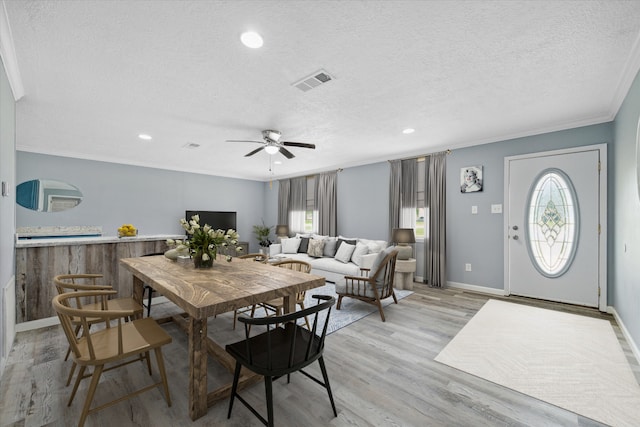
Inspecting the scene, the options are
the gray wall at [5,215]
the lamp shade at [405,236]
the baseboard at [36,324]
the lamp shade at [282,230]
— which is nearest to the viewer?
the gray wall at [5,215]

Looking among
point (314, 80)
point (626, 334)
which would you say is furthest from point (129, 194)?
point (626, 334)

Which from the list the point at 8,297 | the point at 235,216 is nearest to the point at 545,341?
→ the point at 8,297

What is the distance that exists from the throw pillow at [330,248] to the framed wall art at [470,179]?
265cm

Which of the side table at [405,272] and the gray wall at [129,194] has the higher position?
the gray wall at [129,194]

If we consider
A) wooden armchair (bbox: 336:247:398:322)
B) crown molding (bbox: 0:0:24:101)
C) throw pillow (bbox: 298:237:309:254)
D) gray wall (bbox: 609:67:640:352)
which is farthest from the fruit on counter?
gray wall (bbox: 609:67:640:352)

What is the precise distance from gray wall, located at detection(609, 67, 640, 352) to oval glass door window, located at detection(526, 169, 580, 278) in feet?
1.25

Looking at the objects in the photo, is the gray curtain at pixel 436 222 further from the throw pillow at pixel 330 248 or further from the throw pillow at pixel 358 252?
the throw pillow at pixel 330 248

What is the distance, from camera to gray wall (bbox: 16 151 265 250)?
5.21m

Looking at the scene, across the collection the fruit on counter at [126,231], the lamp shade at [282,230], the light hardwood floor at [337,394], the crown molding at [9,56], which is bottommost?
the light hardwood floor at [337,394]

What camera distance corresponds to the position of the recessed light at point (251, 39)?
196 centimetres

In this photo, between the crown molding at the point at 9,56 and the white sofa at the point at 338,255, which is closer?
the crown molding at the point at 9,56

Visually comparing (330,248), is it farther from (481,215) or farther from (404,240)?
(481,215)

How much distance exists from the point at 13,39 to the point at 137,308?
7.38 feet

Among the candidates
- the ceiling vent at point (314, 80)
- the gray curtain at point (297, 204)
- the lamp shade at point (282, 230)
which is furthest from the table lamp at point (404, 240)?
the lamp shade at point (282, 230)
